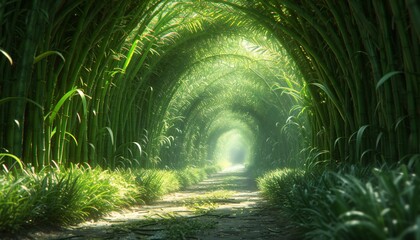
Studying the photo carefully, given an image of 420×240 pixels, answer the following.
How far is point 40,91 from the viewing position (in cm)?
333

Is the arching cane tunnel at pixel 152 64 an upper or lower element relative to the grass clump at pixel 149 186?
upper

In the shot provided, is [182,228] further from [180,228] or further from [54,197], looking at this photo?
[54,197]

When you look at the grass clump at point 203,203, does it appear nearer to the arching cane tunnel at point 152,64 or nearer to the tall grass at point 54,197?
the tall grass at point 54,197

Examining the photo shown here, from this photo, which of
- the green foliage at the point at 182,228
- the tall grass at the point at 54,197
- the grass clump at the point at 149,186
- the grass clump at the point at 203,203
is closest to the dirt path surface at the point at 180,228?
the green foliage at the point at 182,228

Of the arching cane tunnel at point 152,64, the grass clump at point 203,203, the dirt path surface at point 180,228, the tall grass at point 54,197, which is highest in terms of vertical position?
the arching cane tunnel at point 152,64

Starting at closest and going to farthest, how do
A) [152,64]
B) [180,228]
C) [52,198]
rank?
[52,198], [180,228], [152,64]

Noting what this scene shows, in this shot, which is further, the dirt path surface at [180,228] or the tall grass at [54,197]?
the dirt path surface at [180,228]

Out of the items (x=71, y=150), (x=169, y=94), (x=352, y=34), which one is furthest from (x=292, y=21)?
(x=169, y=94)


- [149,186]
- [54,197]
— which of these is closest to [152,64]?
[149,186]

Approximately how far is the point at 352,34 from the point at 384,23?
0.52 m

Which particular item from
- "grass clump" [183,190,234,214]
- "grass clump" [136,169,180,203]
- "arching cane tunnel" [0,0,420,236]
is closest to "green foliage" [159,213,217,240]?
"grass clump" [183,190,234,214]

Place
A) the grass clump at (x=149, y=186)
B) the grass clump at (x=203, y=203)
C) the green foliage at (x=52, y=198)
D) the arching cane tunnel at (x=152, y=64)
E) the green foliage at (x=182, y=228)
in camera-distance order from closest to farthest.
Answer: the green foliage at (x=52, y=198) → the arching cane tunnel at (x=152, y=64) → the green foliage at (x=182, y=228) → the grass clump at (x=203, y=203) → the grass clump at (x=149, y=186)

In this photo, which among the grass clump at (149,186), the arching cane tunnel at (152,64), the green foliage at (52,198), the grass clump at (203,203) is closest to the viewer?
the green foliage at (52,198)

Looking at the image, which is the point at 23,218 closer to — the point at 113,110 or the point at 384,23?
the point at 384,23
